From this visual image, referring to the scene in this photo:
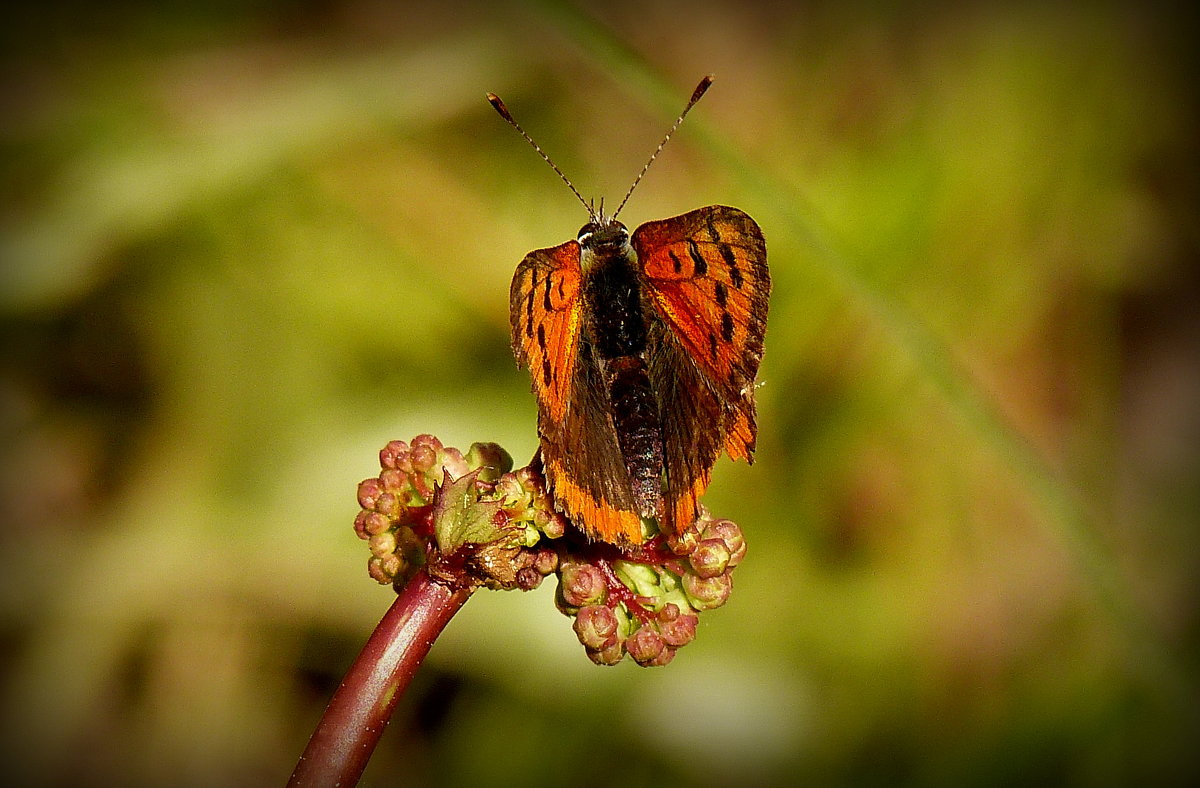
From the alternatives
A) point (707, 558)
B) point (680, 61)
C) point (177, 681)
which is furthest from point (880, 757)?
point (680, 61)

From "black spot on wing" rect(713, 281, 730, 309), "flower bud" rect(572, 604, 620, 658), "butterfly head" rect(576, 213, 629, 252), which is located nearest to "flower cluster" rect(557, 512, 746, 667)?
"flower bud" rect(572, 604, 620, 658)

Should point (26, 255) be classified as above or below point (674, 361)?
below

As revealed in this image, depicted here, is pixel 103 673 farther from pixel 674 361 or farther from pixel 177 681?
pixel 674 361

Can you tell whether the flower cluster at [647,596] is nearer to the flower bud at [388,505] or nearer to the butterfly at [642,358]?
the butterfly at [642,358]

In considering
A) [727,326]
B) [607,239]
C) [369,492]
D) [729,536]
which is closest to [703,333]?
[727,326]

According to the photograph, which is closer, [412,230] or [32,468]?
[32,468]

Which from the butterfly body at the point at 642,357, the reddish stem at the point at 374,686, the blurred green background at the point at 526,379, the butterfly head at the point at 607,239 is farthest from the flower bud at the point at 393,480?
the blurred green background at the point at 526,379

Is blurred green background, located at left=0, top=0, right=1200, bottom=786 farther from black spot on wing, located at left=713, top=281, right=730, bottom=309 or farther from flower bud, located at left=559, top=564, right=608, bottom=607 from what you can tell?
flower bud, located at left=559, top=564, right=608, bottom=607
